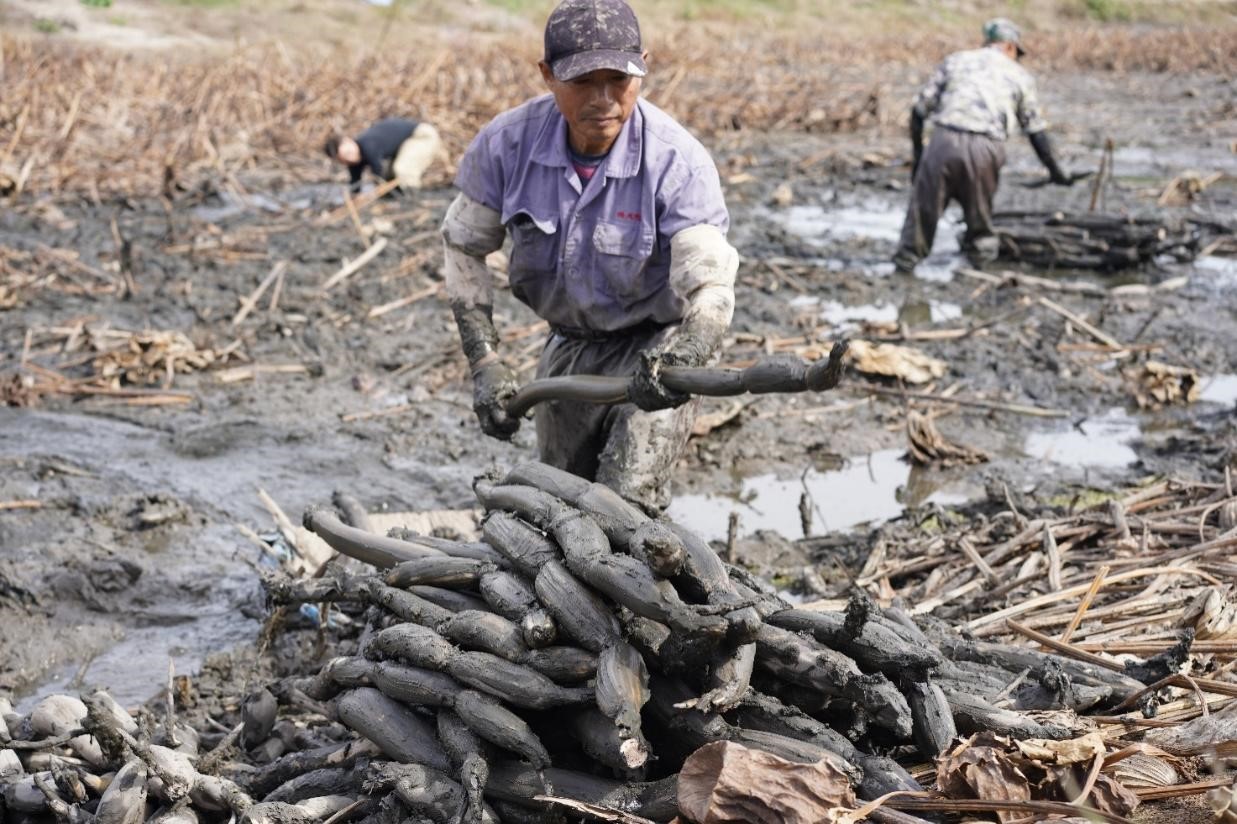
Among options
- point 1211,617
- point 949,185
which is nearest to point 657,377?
point 1211,617

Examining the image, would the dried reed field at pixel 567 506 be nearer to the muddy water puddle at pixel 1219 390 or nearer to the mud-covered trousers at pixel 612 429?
the muddy water puddle at pixel 1219 390

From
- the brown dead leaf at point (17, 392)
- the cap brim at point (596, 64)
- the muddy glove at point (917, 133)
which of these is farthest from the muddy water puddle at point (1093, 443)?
the brown dead leaf at point (17, 392)

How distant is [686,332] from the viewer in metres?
3.51

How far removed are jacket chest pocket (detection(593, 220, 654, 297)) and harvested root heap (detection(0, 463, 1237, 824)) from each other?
82cm

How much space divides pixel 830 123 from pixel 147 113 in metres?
9.29

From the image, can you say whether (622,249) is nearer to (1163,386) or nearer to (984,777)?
(984,777)

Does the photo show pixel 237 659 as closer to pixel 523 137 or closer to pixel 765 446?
pixel 523 137

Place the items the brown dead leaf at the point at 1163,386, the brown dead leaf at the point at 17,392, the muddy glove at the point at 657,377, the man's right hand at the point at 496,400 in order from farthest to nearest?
1. the brown dead leaf at the point at 1163,386
2. the brown dead leaf at the point at 17,392
3. the man's right hand at the point at 496,400
4. the muddy glove at the point at 657,377

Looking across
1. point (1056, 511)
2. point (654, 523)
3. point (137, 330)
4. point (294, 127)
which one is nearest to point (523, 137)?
point (654, 523)

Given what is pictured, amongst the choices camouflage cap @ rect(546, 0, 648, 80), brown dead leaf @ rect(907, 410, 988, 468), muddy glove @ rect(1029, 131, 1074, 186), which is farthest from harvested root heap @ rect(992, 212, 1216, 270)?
camouflage cap @ rect(546, 0, 648, 80)

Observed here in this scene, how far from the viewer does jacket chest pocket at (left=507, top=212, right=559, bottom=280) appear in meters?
3.93

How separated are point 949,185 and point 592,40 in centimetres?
754

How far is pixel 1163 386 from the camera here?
7.44m

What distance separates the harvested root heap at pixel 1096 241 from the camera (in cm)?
1036
